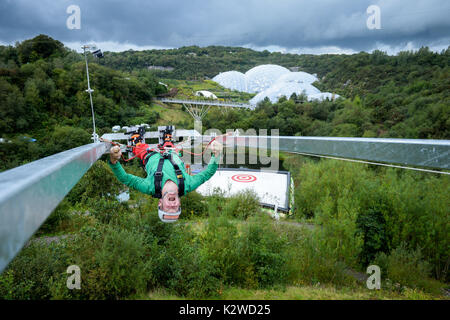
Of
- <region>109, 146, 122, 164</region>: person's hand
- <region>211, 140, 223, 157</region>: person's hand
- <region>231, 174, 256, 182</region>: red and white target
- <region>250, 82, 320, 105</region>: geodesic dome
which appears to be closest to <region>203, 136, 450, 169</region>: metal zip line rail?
<region>211, 140, 223, 157</region>: person's hand

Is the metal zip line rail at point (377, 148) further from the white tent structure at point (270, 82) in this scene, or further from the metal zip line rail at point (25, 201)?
the white tent structure at point (270, 82)

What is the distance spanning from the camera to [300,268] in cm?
1722

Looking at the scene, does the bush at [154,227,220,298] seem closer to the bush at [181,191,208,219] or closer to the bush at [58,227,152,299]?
the bush at [58,227,152,299]

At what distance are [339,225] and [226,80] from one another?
386 feet

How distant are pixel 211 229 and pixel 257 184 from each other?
16574 millimetres

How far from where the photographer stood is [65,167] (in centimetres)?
147

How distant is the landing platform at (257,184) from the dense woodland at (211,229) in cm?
251

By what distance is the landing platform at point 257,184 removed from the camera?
29494 mm

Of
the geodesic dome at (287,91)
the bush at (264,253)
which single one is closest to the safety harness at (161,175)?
the bush at (264,253)

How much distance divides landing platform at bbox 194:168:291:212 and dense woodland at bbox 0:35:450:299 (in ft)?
8.24

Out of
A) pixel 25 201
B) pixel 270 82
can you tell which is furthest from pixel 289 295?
pixel 270 82

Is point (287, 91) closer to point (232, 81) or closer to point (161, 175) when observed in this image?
point (232, 81)

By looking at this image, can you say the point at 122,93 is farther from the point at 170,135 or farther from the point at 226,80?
the point at 226,80
